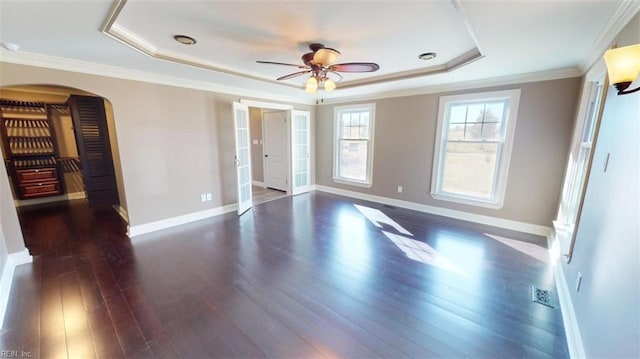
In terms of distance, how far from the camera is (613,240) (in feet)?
4.51

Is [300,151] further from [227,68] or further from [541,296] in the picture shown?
[541,296]

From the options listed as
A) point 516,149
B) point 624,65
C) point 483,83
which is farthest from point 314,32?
point 516,149

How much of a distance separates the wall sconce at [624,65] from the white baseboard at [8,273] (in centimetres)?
442

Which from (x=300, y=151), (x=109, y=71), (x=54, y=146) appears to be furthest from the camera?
(x=300, y=151)

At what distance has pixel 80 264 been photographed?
276cm

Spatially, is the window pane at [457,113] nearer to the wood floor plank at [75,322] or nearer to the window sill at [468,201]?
the window sill at [468,201]

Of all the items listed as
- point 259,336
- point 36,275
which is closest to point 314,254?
point 259,336

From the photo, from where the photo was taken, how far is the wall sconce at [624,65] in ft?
4.04

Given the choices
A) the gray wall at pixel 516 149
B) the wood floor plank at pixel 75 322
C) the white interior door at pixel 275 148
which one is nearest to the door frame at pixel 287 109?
the white interior door at pixel 275 148

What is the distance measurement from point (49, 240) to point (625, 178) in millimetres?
5877

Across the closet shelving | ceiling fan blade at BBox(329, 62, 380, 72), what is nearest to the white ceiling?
ceiling fan blade at BBox(329, 62, 380, 72)

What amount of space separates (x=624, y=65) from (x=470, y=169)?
9.97ft

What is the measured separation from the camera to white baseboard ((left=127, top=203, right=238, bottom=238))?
3.56 metres

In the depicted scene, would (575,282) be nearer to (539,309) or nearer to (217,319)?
(539,309)
